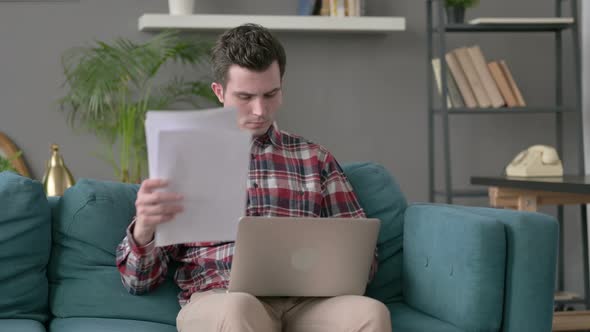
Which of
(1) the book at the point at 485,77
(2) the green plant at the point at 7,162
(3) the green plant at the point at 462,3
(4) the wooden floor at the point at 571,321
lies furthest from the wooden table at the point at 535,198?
(2) the green plant at the point at 7,162

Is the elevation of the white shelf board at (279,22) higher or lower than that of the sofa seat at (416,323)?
higher

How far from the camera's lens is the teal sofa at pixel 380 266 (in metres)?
1.90

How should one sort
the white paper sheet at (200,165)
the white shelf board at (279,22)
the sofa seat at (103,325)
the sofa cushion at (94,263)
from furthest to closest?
the white shelf board at (279,22)
the sofa cushion at (94,263)
the sofa seat at (103,325)
the white paper sheet at (200,165)

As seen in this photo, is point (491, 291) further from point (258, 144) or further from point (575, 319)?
point (575, 319)

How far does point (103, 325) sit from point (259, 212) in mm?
441

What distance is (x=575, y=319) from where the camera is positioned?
334cm

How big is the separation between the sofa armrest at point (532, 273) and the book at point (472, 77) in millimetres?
1962

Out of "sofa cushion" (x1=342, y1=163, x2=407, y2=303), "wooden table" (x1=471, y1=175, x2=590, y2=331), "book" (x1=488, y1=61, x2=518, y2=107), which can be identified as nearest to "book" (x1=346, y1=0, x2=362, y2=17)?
"book" (x1=488, y1=61, x2=518, y2=107)

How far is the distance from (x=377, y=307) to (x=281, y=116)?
89.9 inches

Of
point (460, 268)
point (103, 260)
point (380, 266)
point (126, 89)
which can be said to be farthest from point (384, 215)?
point (126, 89)

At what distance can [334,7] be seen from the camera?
3.86m

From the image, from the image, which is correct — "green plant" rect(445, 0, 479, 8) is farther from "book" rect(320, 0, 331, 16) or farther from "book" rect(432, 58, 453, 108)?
"book" rect(320, 0, 331, 16)

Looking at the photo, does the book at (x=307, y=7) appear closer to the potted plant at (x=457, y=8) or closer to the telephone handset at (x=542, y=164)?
the potted plant at (x=457, y=8)

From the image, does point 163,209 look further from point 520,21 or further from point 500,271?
point 520,21
